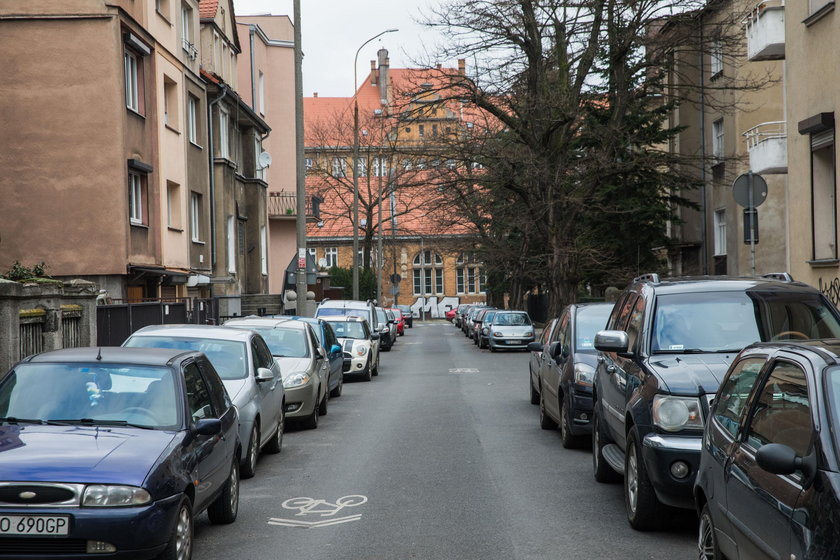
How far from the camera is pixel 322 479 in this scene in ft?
34.0

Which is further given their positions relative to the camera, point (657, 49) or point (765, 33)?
point (657, 49)

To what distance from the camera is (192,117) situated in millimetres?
31016

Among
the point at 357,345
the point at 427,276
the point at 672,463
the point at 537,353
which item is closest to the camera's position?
the point at 672,463

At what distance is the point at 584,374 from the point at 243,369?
3871 mm

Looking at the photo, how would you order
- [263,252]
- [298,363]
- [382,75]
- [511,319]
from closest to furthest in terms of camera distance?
[298,363] < [511,319] < [263,252] < [382,75]

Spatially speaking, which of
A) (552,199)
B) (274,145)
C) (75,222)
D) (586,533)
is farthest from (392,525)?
(274,145)

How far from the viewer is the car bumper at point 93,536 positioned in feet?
18.5

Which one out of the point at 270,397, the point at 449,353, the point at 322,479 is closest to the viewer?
the point at 322,479

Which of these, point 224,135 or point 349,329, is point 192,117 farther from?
point 349,329

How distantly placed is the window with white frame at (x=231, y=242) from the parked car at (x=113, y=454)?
1069 inches

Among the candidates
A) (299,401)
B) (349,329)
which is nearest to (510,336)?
(349,329)

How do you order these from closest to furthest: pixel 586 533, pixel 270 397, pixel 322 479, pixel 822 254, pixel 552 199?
pixel 586 533, pixel 322 479, pixel 270 397, pixel 822 254, pixel 552 199

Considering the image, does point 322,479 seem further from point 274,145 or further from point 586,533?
point 274,145

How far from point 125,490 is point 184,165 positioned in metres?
24.1
